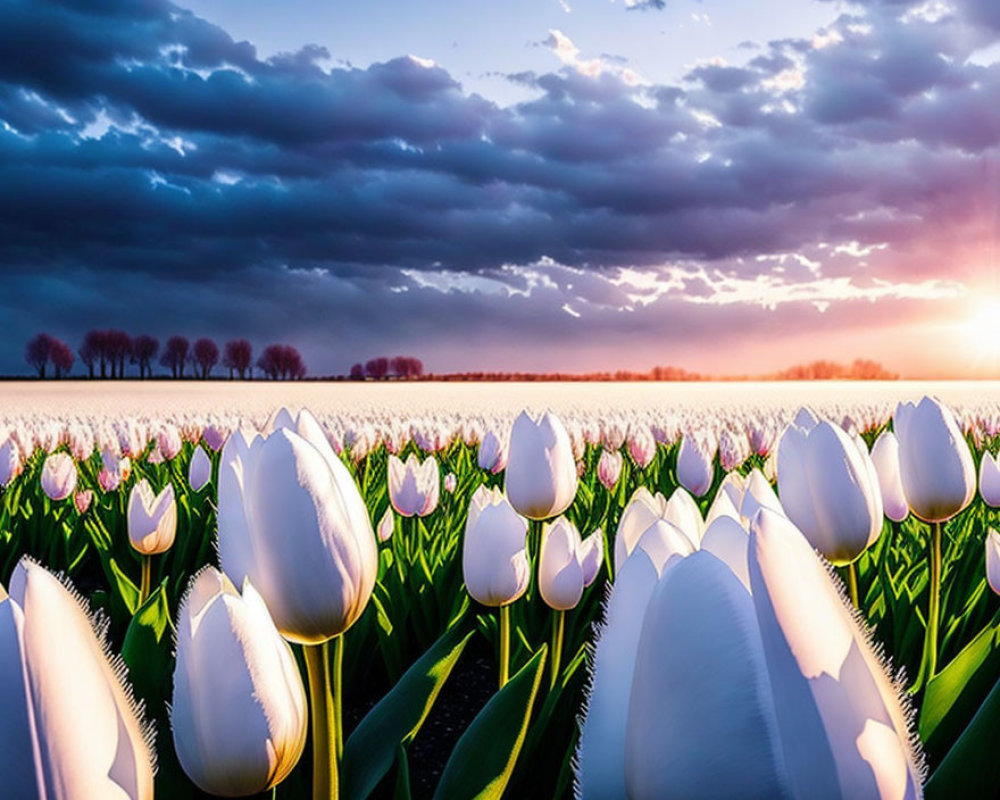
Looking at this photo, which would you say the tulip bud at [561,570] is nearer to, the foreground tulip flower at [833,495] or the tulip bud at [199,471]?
the foreground tulip flower at [833,495]

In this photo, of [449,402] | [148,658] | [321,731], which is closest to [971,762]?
[321,731]

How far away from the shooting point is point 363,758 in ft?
5.26

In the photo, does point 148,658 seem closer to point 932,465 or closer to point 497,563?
point 497,563

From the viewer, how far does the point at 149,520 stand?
3.00 metres

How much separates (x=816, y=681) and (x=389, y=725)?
115cm

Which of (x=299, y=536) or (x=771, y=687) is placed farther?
(x=299, y=536)

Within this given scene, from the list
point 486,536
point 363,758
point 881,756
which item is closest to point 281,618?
point 363,758

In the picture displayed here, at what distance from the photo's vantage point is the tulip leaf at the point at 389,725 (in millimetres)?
1556

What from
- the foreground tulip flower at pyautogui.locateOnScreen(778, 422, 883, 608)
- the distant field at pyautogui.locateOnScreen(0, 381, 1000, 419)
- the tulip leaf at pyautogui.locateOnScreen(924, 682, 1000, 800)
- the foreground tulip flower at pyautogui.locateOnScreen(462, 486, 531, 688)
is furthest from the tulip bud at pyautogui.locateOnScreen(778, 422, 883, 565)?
the distant field at pyautogui.locateOnScreen(0, 381, 1000, 419)

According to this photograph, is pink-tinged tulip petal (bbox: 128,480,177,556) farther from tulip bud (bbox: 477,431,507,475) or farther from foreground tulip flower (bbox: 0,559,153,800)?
foreground tulip flower (bbox: 0,559,153,800)

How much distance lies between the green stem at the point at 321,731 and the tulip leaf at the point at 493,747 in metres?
0.22

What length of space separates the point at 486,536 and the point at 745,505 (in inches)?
41.7

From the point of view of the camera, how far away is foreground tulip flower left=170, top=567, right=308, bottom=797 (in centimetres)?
101

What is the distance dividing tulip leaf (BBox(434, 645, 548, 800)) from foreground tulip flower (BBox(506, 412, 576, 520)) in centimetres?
117
